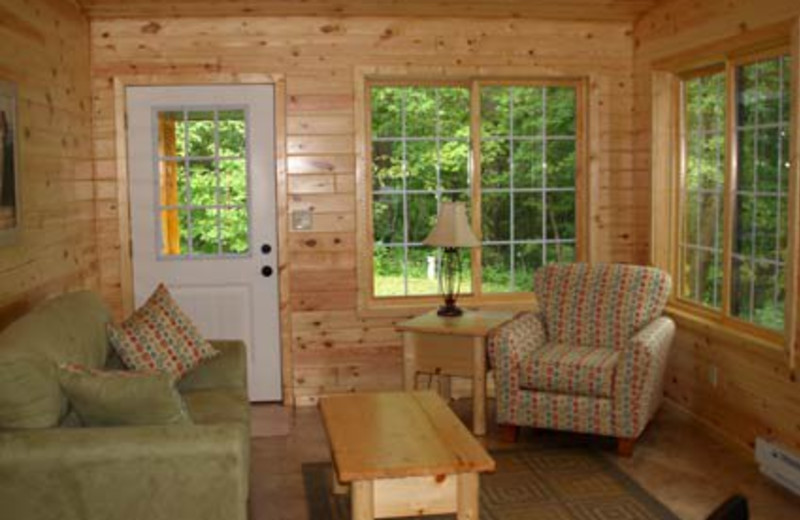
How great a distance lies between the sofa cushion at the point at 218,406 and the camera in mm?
3570

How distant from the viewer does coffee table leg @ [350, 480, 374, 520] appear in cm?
301

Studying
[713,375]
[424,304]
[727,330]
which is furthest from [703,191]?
[424,304]

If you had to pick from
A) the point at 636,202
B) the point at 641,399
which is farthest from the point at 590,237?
the point at 641,399

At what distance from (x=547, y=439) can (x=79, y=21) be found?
10.6 feet

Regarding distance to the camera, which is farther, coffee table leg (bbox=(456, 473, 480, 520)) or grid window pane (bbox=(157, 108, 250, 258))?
grid window pane (bbox=(157, 108, 250, 258))

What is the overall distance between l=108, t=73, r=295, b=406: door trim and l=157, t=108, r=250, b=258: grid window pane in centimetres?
18

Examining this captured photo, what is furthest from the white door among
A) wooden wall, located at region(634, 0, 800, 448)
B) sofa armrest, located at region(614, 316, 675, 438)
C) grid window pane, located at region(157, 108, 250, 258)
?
wooden wall, located at region(634, 0, 800, 448)

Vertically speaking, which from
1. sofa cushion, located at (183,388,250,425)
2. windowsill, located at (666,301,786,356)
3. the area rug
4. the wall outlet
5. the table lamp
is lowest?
the area rug

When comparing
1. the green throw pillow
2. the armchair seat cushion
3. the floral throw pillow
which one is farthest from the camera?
the armchair seat cushion

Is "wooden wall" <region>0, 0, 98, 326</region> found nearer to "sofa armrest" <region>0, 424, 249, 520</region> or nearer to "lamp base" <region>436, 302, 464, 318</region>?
"sofa armrest" <region>0, 424, 249, 520</region>

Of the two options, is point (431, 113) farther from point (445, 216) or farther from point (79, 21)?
point (79, 21)

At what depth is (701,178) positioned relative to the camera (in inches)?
198

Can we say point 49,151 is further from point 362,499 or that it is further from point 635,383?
point 635,383

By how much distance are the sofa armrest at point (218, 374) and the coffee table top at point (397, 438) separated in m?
→ 0.49
